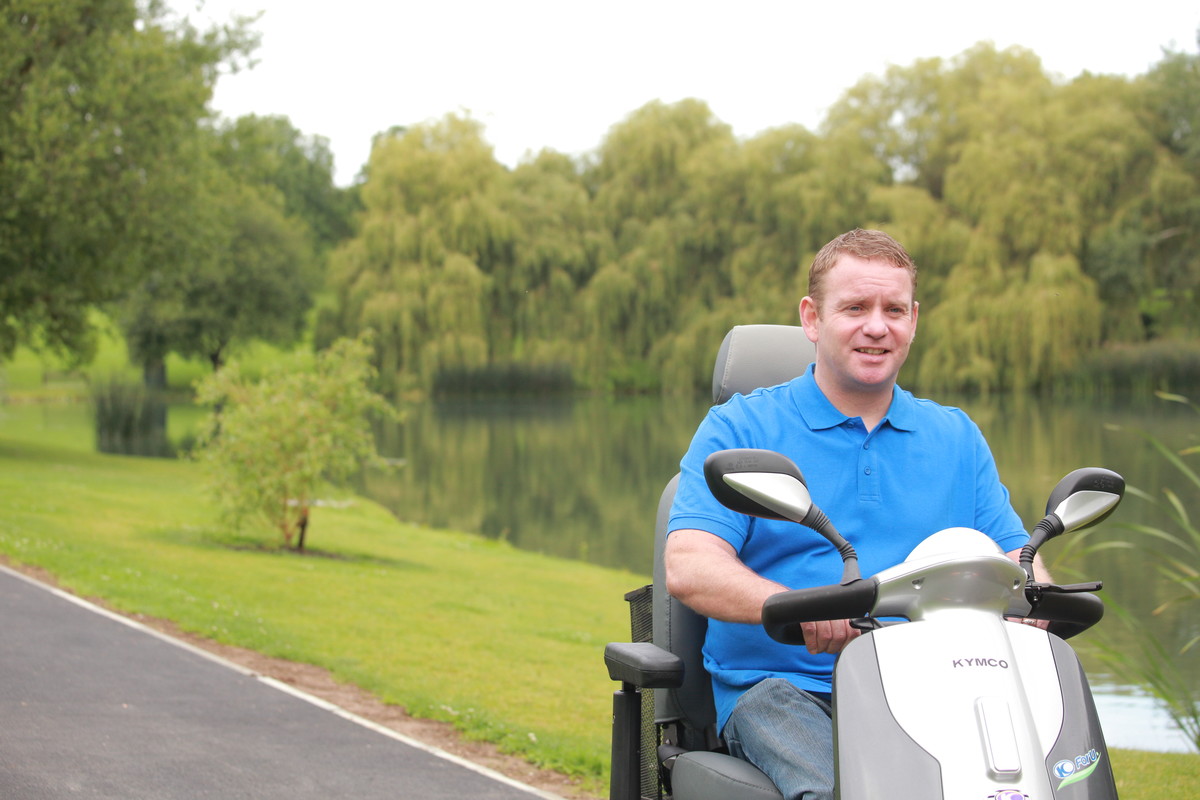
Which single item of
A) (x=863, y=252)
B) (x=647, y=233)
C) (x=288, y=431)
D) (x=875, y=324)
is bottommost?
(x=288, y=431)

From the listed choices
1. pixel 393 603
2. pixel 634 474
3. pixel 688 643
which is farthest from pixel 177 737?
pixel 634 474

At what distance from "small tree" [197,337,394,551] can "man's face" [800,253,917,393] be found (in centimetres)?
1004

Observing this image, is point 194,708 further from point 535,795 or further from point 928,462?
point 928,462

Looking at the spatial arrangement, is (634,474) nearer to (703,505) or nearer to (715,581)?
(703,505)

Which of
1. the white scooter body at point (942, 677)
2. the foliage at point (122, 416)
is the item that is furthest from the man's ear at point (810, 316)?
the foliage at point (122, 416)

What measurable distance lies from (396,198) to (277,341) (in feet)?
61.3

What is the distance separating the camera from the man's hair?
2.55 meters

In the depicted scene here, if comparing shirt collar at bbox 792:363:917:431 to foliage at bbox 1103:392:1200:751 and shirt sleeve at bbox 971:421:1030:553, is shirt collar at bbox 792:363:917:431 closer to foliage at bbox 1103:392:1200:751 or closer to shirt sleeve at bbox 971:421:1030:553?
shirt sleeve at bbox 971:421:1030:553

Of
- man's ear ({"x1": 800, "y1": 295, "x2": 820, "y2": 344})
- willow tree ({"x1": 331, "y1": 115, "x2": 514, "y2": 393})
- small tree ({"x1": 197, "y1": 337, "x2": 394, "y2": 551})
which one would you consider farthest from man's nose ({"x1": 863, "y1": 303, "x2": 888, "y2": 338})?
willow tree ({"x1": 331, "y1": 115, "x2": 514, "y2": 393})

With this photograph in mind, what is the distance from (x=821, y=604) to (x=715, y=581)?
439 millimetres

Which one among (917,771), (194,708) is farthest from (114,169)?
(917,771)

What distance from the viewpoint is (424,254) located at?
3978 cm

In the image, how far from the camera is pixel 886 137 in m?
38.0

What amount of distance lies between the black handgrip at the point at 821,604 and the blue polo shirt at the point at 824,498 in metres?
0.52
